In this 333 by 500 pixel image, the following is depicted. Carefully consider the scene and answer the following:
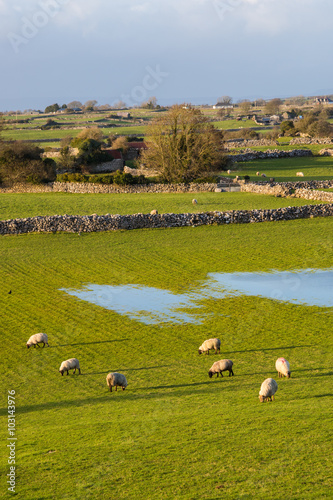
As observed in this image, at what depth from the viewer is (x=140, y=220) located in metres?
40.8

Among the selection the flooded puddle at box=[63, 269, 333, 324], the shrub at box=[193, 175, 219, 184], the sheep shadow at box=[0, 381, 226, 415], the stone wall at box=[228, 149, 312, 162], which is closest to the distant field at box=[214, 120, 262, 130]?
the stone wall at box=[228, 149, 312, 162]

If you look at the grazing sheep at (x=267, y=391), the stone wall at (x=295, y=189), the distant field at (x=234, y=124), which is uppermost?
the distant field at (x=234, y=124)

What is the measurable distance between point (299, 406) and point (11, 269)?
2072 cm

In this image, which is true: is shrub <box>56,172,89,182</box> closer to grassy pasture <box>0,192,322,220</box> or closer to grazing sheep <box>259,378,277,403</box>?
grassy pasture <box>0,192,322,220</box>

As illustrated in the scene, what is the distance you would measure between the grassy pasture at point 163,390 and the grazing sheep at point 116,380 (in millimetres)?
237

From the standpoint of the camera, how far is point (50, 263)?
104 ft

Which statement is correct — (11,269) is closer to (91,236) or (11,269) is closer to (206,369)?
(91,236)

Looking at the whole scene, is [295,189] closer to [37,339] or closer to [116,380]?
[37,339]

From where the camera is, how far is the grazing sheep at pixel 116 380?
53.3 feet

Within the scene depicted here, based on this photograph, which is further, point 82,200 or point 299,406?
point 82,200

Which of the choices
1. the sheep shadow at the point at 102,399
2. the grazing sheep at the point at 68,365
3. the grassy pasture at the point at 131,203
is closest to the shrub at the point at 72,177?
the grassy pasture at the point at 131,203

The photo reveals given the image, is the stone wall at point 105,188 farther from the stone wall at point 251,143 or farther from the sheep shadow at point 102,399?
the sheep shadow at point 102,399

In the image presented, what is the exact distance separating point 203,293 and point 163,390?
34.2 ft

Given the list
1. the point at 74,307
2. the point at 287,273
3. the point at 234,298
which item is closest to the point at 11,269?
the point at 74,307
